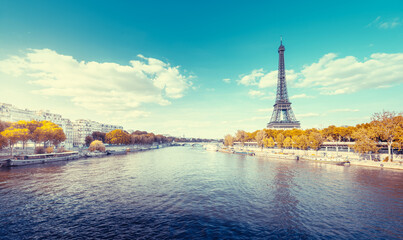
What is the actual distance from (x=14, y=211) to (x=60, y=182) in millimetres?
15794

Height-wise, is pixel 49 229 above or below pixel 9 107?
below

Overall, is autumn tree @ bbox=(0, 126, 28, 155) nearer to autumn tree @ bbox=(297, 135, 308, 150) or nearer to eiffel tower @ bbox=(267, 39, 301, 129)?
autumn tree @ bbox=(297, 135, 308, 150)

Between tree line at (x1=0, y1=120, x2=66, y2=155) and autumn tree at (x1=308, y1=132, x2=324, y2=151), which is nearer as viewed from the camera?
tree line at (x1=0, y1=120, x2=66, y2=155)

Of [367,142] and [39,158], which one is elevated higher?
[367,142]

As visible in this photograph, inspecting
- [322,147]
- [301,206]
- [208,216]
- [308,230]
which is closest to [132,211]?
[208,216]

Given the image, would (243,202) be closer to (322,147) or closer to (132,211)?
(132,211)

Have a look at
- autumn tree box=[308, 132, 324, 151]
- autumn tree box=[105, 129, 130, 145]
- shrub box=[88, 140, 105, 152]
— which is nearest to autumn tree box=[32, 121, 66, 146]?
shrub box=[88, 140, 105, 152]

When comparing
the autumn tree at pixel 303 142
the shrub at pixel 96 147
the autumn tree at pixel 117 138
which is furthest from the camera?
the autumn tree at pixel 117 138

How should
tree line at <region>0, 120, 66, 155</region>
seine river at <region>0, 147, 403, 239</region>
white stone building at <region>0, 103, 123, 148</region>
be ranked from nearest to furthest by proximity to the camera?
seine river at <region>0, 147, 403, 239</region> < tree line at <region>0, 120, 66, 155</region> < white stone building at <region>0, 103, 123, 148</region>

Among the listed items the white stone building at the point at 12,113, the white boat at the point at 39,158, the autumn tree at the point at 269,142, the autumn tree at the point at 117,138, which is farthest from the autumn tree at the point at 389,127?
the white stone building at the point at 12,113

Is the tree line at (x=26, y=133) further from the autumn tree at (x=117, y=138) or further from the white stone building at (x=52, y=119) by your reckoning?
the white stone building at (x=52, y=119)

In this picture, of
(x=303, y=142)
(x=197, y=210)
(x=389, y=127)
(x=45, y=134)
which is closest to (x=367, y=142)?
(x=389, y=127)

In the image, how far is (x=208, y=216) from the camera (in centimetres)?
2275

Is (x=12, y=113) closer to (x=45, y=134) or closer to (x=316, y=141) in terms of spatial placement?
(x=45, y=134)
